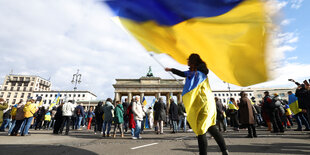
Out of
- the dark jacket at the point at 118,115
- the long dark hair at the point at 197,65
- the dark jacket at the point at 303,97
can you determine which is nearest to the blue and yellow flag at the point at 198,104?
the long dark hair at the point at 197,65

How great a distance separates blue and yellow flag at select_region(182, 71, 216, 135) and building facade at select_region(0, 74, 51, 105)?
117 metres

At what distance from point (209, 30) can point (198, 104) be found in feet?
5.23

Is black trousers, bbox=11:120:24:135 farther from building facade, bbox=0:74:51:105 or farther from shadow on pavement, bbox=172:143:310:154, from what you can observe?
building facade, bbox=0:74:51:105

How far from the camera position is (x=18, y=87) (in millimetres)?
96250

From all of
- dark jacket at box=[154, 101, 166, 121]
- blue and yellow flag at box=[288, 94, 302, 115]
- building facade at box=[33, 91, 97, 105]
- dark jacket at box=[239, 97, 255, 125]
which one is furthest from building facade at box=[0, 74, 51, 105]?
blue and yellow flag at box=[288, 94, 302, 115]

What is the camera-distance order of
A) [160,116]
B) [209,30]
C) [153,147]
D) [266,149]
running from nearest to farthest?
[209,30]
[266,149]
[153,147]
[160,116]

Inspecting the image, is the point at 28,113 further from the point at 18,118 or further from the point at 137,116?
the point at 137,116

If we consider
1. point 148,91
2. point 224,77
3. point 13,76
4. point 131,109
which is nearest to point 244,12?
point 224,77

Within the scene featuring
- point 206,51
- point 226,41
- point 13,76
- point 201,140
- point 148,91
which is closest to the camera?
point 201,140

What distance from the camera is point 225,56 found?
3273 mm

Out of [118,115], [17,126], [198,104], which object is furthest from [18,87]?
[198,104]

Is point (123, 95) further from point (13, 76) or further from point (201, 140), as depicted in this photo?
point (13, 76)

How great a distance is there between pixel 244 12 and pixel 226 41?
1.88ft

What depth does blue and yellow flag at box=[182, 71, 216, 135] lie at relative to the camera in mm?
2496
